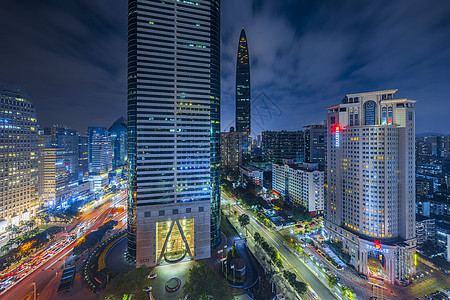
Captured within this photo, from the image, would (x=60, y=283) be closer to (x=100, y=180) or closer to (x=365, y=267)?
(x=365, y=267)

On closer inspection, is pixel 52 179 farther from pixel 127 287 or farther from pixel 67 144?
pixel 127 287

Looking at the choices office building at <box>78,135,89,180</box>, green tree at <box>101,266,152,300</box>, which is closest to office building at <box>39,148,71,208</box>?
office building at <box>78,135,89,180</box>

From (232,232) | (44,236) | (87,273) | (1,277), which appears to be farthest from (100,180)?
(232,232)

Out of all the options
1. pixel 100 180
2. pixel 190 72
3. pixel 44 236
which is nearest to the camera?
pixel 190 72

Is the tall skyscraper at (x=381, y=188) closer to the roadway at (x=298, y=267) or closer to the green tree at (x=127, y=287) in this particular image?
the roadway at (x=298, y=267)

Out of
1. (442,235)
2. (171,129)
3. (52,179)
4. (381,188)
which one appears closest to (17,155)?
(52,179)
